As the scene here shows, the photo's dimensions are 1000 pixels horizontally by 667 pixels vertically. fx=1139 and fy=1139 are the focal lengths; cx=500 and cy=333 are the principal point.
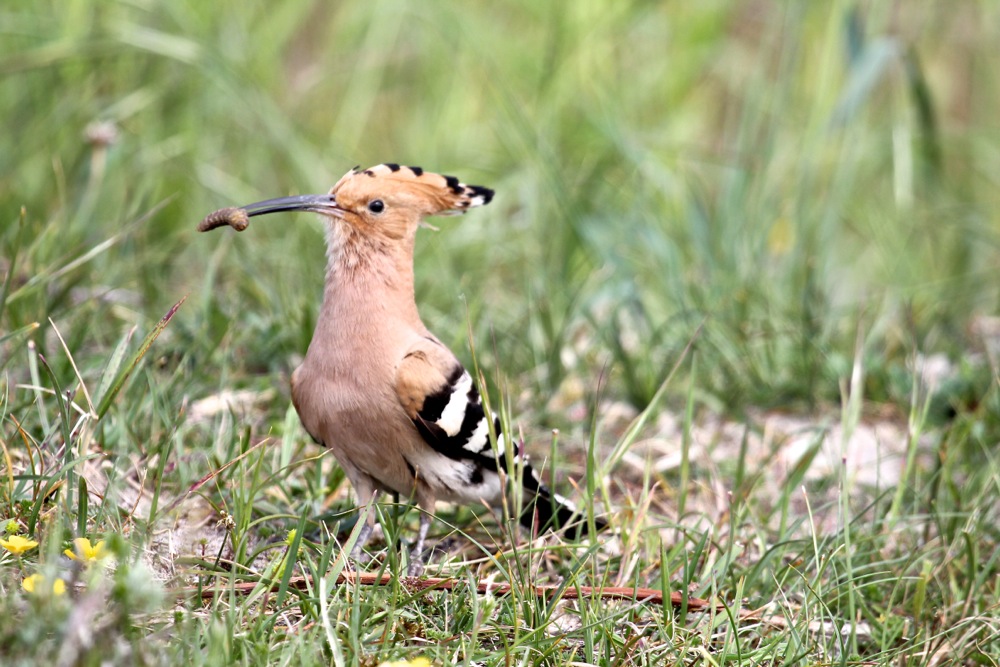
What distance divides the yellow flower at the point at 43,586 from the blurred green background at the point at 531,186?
1.09m

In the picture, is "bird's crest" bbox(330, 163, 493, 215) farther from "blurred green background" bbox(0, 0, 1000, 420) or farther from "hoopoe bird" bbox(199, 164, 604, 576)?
"blurred green background" bbox(0, 0, 1000, 420)

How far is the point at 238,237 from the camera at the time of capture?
10.8 feet

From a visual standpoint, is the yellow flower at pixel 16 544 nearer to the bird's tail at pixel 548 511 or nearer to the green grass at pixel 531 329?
the green grass at pixel 531 329

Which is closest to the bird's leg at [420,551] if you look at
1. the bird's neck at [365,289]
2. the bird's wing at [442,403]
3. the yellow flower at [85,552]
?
the bird's wing at [442,403]

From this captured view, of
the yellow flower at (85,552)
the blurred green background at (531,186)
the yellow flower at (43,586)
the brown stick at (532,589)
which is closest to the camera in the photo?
the yellow flower at (43,586)

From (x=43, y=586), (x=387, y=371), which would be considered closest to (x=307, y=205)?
(x=387, y=371)

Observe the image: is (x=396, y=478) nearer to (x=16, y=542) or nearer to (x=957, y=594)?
(x=16, y=542)

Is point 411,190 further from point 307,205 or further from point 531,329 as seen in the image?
point 531,329

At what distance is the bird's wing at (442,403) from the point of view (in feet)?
7.29

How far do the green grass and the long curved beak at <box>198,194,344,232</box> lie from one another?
0.31 meters

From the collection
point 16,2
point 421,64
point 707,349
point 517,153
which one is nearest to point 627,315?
point 707,349

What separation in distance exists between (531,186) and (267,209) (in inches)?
76.2

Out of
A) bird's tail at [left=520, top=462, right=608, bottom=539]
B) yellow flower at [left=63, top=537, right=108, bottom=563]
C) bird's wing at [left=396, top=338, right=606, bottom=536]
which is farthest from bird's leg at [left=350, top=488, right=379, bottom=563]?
yellow flower at [left=63, top=537, right=108, bottom=563]

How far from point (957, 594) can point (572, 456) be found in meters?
1.03
